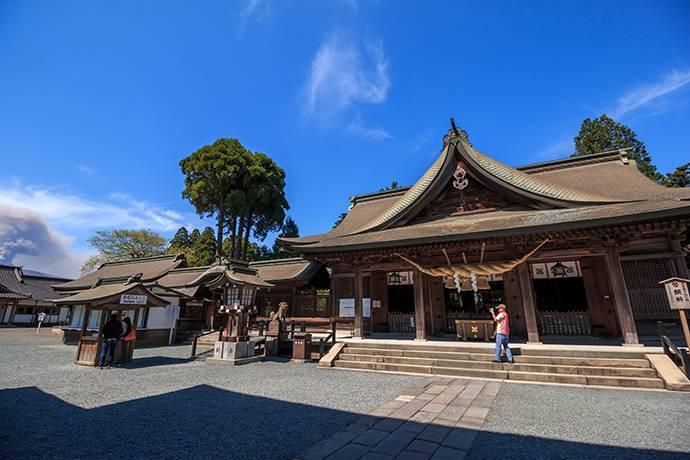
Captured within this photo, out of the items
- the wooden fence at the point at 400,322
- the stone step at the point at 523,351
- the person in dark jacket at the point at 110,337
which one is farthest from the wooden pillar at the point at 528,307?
the person in dark jacket at the point at 110,337

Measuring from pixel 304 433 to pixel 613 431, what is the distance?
4.44m

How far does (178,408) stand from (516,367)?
7983mm

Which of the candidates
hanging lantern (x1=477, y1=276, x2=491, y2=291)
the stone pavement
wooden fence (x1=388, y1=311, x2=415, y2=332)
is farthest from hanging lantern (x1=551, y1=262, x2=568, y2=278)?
the stone pavement

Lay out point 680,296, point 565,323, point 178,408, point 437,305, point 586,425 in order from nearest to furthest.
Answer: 1. point 586,425
2. point 178,408
3. point 680,296
4. point 565,323
5. point 437,305

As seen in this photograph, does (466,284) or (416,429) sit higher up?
(466,284)

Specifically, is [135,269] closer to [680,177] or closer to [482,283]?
[482,283]

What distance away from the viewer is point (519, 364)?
7.83 m

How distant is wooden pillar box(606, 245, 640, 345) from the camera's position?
316 inches

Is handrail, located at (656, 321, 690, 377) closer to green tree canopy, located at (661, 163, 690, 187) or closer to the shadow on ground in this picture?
the shadow on ground

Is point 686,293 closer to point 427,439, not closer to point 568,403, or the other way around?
point 568,403

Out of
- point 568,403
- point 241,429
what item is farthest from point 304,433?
point 568,403

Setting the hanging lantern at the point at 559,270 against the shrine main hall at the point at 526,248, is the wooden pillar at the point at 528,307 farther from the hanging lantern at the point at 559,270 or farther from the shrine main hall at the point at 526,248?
the hanging lantern at the point at 559,270

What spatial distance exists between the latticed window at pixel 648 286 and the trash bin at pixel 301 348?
11.7 m

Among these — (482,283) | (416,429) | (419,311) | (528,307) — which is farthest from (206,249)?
(416,429)
